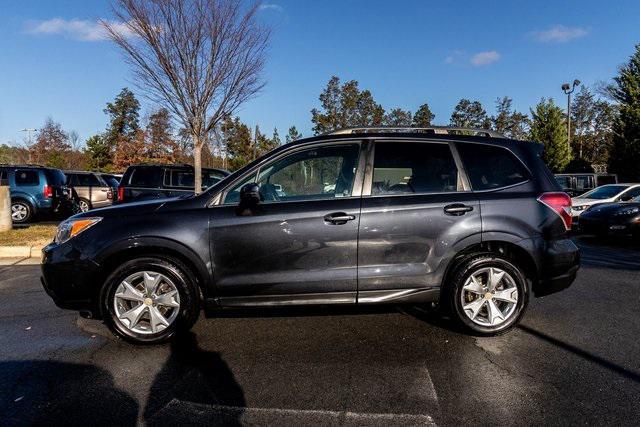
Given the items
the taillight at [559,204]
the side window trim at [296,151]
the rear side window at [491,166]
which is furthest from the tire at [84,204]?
the taillight at [559,204]

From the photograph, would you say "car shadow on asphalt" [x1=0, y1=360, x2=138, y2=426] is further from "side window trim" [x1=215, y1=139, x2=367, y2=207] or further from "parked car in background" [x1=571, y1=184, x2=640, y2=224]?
"parked car in background" [x1=571, y1=184, x2=640, y2=224]

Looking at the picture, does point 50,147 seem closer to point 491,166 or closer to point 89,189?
point 89,189

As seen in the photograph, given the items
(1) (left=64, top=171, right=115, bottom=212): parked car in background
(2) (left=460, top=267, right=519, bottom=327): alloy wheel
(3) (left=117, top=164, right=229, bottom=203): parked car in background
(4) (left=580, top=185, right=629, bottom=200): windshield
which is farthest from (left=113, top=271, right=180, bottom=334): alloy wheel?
(1) (left=64, top=171, right=115, bottom=212): parked car in background

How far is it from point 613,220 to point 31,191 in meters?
16.3

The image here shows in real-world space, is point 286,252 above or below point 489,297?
above

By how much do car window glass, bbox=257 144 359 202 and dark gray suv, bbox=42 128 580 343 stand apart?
1 cm

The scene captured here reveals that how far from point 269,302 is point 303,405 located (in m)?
1.19

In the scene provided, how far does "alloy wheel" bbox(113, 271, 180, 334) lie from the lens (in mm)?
3924

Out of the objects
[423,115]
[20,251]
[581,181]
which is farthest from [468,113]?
[20,251]

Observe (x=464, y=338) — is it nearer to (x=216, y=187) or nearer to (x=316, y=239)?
(x=316, y=239)

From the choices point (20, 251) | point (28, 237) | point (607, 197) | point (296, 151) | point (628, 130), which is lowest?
point (20, 251)

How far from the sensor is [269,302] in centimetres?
393

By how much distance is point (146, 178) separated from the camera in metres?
11.9

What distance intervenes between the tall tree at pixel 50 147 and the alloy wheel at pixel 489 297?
168 feet
